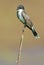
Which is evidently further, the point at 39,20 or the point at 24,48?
the point at 39,20

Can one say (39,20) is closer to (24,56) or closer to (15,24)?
(15,24)

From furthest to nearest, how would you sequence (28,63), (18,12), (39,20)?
(39,20) → (28,63) → (18,12)

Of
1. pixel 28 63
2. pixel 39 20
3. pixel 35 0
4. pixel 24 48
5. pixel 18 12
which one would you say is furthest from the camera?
pixel 35 0

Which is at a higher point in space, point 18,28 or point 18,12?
point 18,12

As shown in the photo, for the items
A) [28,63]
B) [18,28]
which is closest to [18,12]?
[28,63]

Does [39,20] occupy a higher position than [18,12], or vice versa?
[18,12]

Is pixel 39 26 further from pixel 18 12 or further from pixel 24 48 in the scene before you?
pixel 18 12

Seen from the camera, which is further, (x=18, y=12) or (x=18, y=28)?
(x=18, y=28)

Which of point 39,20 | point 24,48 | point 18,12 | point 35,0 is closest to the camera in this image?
point 18,12

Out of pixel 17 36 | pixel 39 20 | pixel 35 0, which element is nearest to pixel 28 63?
pixel 17 36
